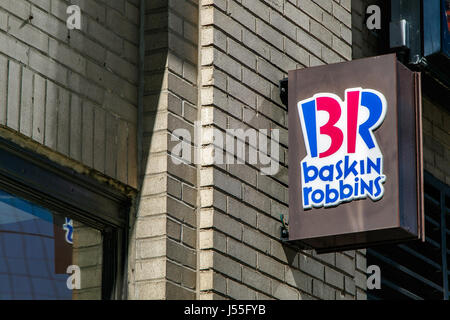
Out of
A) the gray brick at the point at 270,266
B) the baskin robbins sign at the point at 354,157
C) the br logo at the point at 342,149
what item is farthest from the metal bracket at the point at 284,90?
the gray brick at the point at 270,266

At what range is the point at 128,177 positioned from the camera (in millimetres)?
7500

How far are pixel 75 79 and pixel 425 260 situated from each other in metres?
5.08

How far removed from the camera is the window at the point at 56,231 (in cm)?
666

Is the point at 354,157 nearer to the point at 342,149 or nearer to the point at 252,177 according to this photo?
the point at 342,149

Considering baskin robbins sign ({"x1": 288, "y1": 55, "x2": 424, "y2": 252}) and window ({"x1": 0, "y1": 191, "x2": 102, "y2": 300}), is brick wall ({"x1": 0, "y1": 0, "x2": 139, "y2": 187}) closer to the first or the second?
window ({"x1": 0, "y1": 191, "x2": 102, "y2": 300})

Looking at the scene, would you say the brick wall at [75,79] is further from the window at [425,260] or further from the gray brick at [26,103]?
the window at [425,260]

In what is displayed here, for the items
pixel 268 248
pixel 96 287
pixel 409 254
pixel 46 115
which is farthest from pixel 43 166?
pixel 409 254

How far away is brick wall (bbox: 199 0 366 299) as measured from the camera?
25.1ft

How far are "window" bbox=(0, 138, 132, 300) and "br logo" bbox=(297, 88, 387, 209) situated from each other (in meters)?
1.33

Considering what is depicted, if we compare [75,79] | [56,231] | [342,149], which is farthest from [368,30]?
[56,231]

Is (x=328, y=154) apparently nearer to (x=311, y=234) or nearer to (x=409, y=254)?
(x=311, y=234)

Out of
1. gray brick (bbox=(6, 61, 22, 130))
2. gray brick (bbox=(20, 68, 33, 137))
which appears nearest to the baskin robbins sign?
gray brick (bbox=(20, 68, 33, 137))

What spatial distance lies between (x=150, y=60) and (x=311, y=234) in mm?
1597

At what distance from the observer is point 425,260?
11203mm
